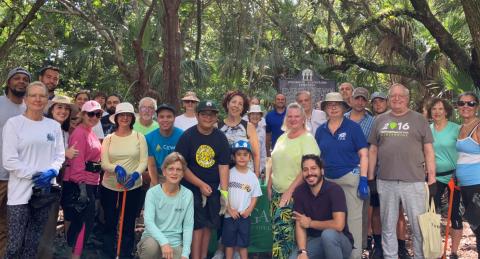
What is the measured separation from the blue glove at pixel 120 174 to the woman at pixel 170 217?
61cm

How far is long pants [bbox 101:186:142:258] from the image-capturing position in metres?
5.47

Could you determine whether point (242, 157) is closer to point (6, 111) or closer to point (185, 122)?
point (185, 122)

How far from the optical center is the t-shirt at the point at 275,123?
721 centimetres

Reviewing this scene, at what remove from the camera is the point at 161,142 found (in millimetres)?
5480

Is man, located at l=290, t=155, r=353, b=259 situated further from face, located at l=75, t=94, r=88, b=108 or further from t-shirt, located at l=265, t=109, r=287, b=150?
face, located at l=75, t=94, r=88, b=108

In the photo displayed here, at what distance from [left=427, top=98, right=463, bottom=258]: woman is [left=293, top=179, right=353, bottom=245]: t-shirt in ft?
4.51

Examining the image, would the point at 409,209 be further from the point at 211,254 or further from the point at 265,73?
the point at 265,73

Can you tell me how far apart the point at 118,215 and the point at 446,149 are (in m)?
3.82

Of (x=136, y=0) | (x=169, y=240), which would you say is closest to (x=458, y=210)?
(x=169, y=240)

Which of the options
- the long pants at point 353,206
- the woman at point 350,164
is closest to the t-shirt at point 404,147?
the woman at point 350,164

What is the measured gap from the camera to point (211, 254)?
5.83m

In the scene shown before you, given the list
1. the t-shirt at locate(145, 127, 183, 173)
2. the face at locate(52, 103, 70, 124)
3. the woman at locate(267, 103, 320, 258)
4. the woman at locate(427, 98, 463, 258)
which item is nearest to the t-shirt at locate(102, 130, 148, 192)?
the t-shirt at locate(145, 127, 183, 173)

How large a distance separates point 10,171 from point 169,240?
1.60 meters

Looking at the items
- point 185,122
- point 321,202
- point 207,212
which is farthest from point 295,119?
point 185,122
